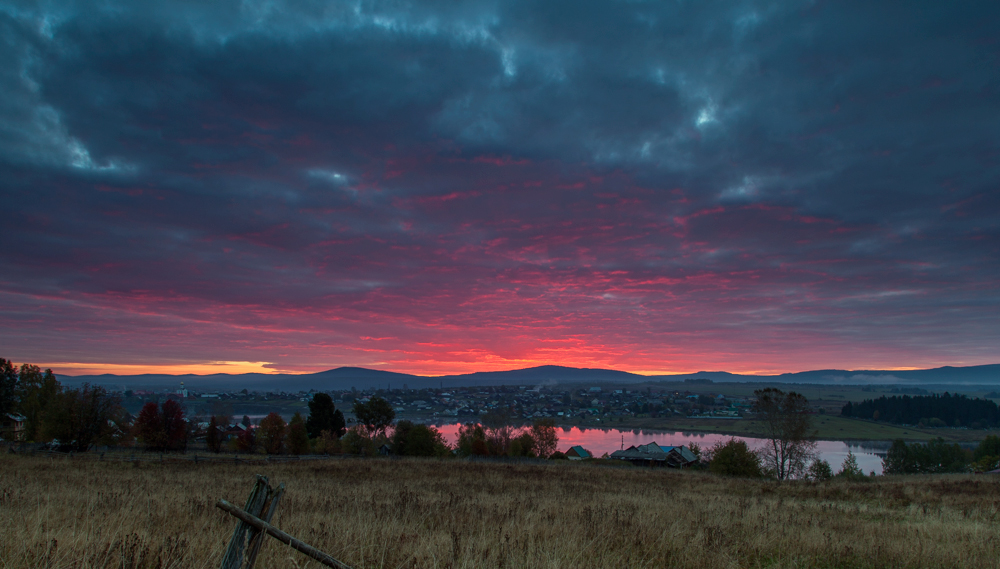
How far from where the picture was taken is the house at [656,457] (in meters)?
69.1

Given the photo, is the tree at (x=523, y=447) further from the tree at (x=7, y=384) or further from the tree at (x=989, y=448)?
the tree at (x=989, y=448)

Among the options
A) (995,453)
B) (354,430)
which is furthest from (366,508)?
(995,453)

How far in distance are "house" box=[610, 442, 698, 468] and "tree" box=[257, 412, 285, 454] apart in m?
47.9

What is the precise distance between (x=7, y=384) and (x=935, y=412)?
247193mm

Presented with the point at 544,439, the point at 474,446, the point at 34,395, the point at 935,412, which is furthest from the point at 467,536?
the point at 935,412

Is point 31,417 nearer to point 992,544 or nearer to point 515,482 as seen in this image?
A: point 515,482

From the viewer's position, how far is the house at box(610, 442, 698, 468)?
6906 cm

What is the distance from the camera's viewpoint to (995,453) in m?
81.6

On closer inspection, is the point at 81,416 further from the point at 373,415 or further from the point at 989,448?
the point at 989,448

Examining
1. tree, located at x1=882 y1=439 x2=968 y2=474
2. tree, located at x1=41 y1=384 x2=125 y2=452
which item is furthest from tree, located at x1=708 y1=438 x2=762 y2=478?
tree, located at x1=41 y1=384 x2=125 y2=452

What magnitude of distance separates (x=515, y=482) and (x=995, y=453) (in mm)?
105996

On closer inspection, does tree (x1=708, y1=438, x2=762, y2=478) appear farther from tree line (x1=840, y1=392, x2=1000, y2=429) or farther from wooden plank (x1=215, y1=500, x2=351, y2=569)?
tree line (x1=840, y1=392, x2=1000, y2=429)

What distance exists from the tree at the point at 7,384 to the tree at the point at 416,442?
47.9 m

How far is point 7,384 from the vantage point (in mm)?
59000
